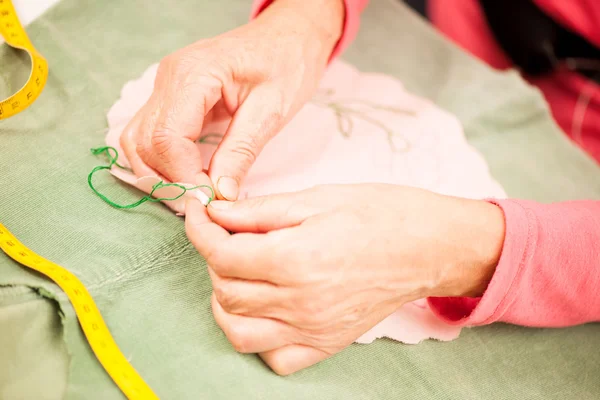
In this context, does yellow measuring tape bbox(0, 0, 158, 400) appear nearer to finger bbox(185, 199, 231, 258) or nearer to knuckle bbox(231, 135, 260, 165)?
finger bbox(185, 199, 231, 258)

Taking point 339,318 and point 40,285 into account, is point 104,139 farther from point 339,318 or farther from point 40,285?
point 339,318

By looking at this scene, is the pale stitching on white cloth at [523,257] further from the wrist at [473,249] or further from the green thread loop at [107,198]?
the green thread loop at [107,198]

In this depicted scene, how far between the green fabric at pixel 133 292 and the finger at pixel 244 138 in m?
0.13

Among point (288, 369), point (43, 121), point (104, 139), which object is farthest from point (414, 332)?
point (43, 121)

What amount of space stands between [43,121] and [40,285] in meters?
0.35

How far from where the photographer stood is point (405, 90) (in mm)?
1283

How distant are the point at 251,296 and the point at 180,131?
0.89 ft

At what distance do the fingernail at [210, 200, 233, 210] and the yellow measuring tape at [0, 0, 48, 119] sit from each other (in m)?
0.43

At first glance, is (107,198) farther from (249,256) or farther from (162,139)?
(249,256)

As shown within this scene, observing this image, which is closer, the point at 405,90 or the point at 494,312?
the point at 494,312

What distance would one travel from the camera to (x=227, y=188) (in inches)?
30.5

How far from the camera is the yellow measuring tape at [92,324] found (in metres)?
0.68

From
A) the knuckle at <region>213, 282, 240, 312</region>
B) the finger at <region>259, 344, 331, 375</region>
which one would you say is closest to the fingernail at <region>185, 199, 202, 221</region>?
the knuckle at <region>213, 282, 240, 312</region>

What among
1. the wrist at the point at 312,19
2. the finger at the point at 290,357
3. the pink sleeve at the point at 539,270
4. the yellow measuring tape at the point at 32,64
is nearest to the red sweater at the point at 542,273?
the pink sleeve at the point at 539,270
